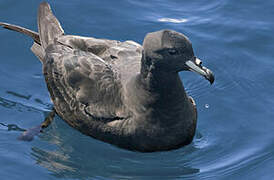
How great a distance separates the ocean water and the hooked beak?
1.21m

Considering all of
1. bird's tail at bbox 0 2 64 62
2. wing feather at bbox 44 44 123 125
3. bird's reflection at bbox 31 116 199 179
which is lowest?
bird's reflection at bbox 31 116 199 179

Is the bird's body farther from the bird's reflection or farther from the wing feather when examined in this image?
the bird's reflection

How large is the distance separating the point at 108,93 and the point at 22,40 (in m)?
2.73

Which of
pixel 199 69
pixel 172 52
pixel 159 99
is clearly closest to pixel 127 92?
pixel 159 99

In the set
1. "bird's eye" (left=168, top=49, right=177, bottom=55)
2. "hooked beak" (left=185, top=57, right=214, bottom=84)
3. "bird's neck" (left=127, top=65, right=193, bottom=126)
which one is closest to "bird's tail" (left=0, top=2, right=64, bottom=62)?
"bird's neck" (left=127, top=65, right=193, bottom=126)

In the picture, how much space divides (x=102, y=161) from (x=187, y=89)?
6.33ft

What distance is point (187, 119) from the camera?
7297mm

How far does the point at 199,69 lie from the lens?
22.2ft

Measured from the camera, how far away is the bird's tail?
28.5ft

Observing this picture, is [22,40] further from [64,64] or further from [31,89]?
[64,64]

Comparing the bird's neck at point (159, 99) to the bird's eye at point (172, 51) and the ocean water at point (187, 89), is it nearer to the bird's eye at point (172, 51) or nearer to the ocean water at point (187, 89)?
the bird's eye at point (172, 51)

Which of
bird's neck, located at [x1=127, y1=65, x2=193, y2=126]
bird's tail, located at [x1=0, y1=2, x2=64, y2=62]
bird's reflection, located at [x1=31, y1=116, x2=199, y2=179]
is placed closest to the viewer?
bird's neck, located at [x1=127, y1=65, x2=193, y2=126]

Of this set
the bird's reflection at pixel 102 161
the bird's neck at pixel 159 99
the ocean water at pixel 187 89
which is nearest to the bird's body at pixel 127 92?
the bird's neck at pixel 159 99

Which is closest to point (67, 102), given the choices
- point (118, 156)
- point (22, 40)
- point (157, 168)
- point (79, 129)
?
point (79, 129)
